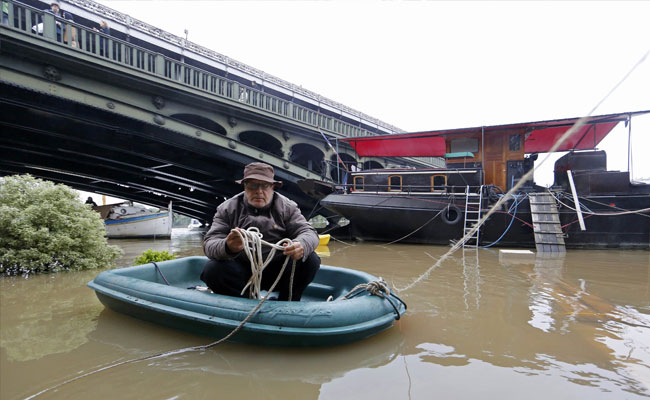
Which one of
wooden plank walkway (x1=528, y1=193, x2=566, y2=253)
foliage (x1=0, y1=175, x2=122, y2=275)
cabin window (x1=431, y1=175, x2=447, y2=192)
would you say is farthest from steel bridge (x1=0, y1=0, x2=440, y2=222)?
wooden plank walkway (x1=528, y1=193, x2=566, y2=253)

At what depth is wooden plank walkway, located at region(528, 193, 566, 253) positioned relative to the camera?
Answer: 859 cm

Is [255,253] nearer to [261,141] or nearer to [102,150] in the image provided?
[102,150]

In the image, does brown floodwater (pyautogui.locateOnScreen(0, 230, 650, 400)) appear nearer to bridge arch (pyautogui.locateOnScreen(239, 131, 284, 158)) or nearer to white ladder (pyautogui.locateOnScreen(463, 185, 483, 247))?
white ladder (pyautogui.locateOnScreen(463, 185, 483, 247))

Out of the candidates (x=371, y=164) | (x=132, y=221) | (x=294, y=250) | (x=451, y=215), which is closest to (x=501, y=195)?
(x=451, y=215)

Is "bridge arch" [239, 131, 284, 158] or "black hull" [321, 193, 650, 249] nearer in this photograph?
"black hull" [321, 193, 650, 249]

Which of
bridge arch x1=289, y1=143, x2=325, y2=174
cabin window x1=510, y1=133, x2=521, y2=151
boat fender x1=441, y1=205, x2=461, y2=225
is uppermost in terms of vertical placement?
bridge arch x1=289, y1=143, x2=325, y2=174

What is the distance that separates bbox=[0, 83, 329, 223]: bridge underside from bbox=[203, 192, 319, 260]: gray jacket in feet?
30.4

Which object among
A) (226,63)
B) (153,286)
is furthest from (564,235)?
(226,63)

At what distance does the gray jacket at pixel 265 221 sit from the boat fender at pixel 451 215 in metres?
8.28

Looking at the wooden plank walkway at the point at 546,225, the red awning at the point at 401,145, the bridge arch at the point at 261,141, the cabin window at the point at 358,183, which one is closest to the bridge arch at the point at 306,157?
the bridge arch at the point at 261,141

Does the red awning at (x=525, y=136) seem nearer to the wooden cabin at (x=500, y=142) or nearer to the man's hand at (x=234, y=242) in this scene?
the wooden cabin at (x=500, y=142)

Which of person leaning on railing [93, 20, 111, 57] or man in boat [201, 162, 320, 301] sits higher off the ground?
person leaning on railing [93, 20, 111, 57]

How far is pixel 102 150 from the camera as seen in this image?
12.6 metres

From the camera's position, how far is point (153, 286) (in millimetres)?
2811
